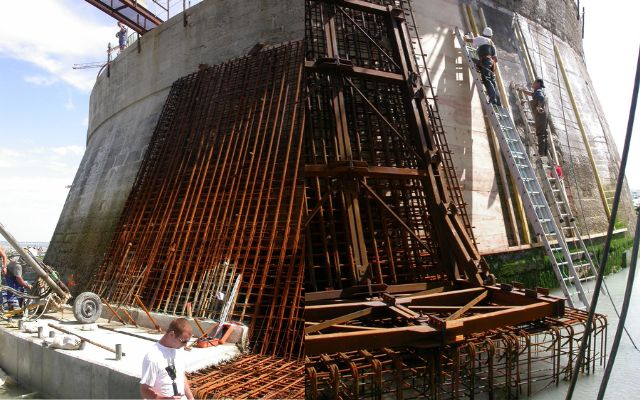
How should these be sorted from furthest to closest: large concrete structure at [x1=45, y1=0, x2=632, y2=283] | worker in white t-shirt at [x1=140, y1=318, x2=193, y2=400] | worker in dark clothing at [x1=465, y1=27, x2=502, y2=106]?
worker in dark clothing at [x1=465, y1=27, x2=502, y2=106] → large concrete structure at [x1=45, y1=0, x2=632, y2=283] → worker in white t-shirt at [x1=140, y1=318, x2=193, y2=400]

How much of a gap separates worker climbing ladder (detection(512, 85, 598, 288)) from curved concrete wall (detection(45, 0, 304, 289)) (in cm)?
626

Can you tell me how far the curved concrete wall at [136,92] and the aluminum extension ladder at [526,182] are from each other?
4401 mm

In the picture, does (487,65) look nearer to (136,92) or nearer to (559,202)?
(559,202)

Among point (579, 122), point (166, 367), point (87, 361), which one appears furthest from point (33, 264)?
point (579, 122)

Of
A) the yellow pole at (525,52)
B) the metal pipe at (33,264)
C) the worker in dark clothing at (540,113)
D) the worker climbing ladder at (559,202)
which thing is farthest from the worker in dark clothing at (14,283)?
the yellow pole at (525,52)

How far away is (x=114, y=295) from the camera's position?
952 cm

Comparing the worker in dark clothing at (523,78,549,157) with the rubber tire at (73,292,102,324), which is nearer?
the rubber tire at (73,292,102,324)

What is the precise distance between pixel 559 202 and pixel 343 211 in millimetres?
6474

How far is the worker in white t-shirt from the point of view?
3.49 meters

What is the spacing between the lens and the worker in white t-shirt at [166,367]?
349 cm

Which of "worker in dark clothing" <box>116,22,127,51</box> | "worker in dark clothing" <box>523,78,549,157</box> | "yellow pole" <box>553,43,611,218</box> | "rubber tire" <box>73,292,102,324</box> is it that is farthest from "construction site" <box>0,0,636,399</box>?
"worker in dark clothing" <box>116,22,127,51</box>

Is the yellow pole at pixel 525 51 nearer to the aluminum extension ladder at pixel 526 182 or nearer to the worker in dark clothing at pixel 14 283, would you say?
the aluminum extension ladder at pixel 526 182

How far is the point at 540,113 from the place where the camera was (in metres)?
12.2

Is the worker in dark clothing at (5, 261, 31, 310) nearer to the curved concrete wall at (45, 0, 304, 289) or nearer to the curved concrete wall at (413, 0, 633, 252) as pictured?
the curved concrete wall at (45, 0, 304, 289)
